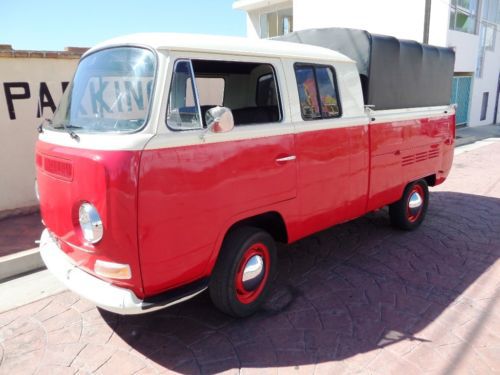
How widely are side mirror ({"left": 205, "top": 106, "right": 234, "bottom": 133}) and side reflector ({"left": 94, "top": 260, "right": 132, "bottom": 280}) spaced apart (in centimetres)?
109

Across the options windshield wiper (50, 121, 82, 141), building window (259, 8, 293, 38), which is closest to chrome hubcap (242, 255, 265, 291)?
windshield wiper (50, 121, 82, 141)

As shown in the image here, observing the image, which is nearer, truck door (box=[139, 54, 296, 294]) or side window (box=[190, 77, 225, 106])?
truck door (box=[139, 54, 296, 294])

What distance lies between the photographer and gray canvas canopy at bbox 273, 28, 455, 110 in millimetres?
4195

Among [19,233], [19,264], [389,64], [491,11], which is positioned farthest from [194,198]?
[491,11]

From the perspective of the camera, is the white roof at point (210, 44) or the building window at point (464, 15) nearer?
the white roof at point (210, 44)

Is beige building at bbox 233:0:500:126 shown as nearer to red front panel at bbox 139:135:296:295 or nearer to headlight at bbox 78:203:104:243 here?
red front panel at bbox 139:135:296:295

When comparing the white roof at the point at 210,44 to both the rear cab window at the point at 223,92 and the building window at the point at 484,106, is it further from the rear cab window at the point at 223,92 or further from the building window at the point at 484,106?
the building window at the point at 484,106

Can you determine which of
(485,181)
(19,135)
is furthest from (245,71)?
(485,181)

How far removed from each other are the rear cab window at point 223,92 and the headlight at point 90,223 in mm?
754

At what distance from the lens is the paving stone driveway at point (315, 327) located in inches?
110

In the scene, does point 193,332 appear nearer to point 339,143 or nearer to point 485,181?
point 339,143

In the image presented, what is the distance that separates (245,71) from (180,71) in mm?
1303

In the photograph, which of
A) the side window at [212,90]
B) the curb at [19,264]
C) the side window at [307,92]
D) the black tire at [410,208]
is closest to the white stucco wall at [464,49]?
the black tire at [410,208]

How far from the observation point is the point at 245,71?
3834 millimetres
